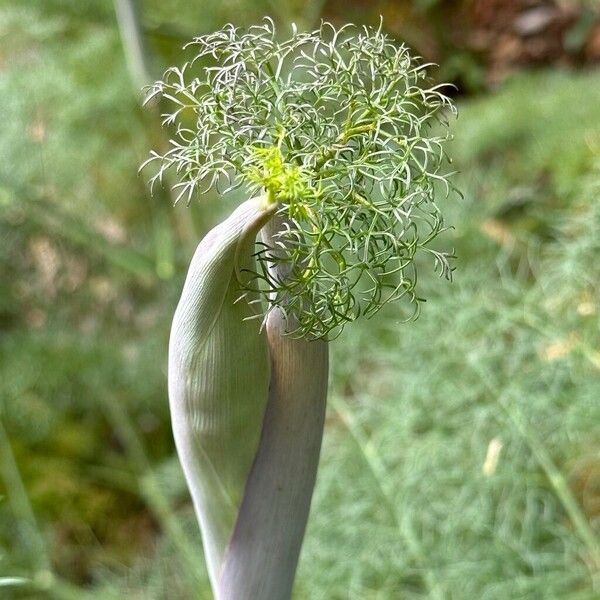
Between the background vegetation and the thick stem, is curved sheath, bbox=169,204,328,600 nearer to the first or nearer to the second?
the thick stem

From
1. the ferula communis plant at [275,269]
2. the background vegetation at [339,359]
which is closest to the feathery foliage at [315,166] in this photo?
the ferula communis plant at [275,269]

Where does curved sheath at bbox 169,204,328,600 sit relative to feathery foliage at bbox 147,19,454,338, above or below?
below

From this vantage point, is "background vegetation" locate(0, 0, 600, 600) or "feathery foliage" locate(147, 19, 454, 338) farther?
"background vegetation" locate(0, 0, 600, 600)

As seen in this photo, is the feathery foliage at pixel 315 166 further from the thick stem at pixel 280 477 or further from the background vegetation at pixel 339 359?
the background vegetation at pixel 339 359

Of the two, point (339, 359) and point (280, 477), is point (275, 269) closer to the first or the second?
point (280, 477)

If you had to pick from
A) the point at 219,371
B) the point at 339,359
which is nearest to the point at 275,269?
the point at 219,371

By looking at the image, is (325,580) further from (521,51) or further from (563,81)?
(521,51)

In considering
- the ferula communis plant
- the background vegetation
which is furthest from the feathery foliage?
the background vegetation
